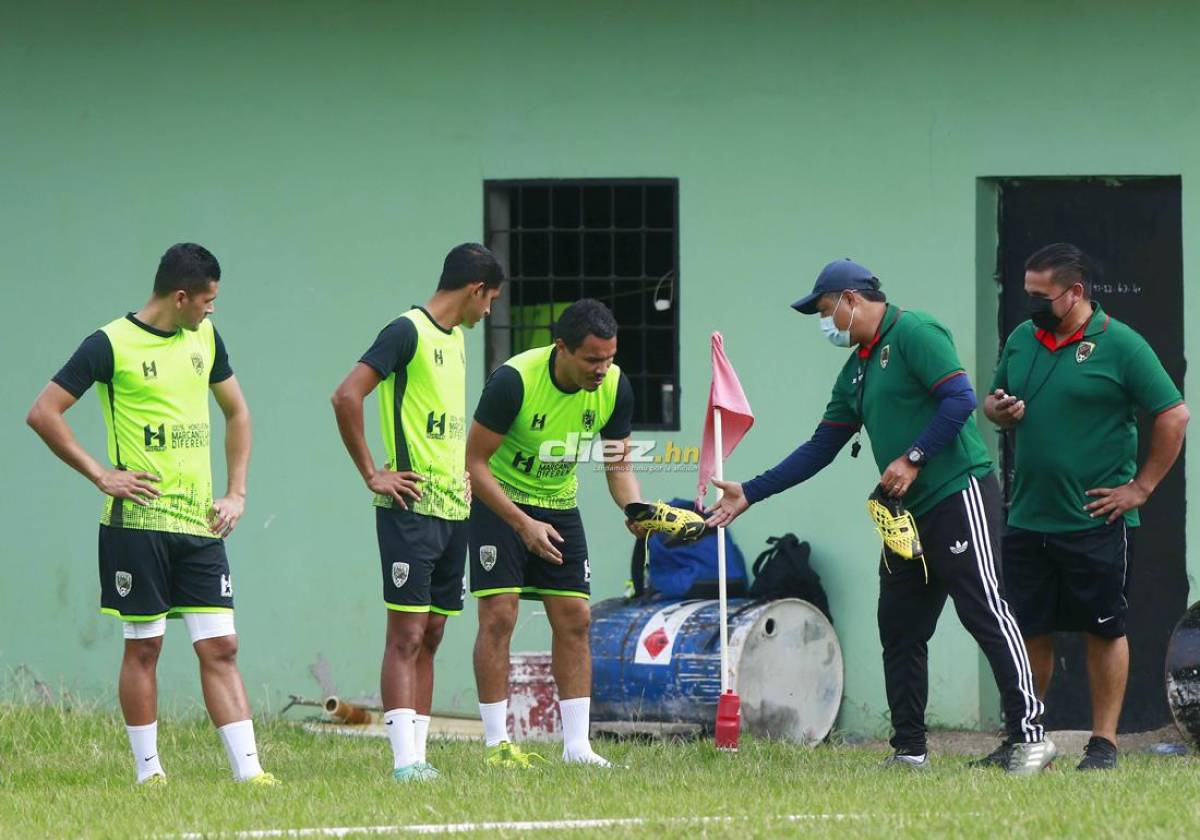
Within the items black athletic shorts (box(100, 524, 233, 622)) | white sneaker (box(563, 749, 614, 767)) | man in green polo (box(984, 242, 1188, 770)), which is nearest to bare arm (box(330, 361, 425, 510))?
black athletic shorts (box(100, 524, 233, 622))

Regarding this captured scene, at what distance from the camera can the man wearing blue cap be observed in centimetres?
769

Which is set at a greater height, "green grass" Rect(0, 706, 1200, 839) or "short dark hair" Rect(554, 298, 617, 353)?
"short dark hair" Rect(554, 298, 617, 353)

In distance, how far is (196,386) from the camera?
779 cm

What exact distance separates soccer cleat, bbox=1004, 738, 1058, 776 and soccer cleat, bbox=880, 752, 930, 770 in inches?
18.8

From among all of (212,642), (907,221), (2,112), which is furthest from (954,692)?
(2,112)

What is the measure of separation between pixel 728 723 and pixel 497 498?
170 centimetres

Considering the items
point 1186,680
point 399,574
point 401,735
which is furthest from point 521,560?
point 1186,680

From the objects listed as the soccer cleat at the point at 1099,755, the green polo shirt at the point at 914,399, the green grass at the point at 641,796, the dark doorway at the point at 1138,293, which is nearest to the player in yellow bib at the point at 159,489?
the green grass at the point at 641,796

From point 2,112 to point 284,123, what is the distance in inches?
68.8

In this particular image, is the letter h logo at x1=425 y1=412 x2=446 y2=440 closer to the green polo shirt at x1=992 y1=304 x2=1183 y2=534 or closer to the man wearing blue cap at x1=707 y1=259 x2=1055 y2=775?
the man wearing blue cap at x1=707 y1=259 x2=1055 y2=775

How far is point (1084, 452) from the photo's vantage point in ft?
26.0

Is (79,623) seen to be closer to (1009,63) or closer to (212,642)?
(212,642)

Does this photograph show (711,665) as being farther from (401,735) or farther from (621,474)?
(401,735)

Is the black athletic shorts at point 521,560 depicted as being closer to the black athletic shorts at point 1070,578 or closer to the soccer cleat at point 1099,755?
the black athletic shorts at point 1070,578
